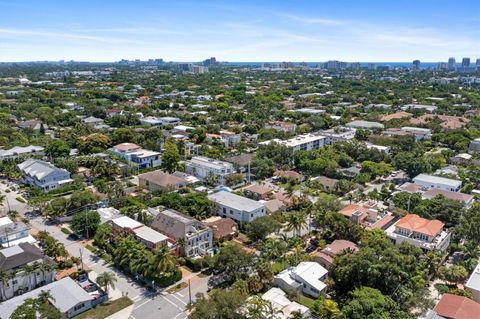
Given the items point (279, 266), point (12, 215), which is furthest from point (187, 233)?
point (12, 215)

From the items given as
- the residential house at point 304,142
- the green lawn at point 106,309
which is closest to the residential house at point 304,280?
the green lawn at point 106,309

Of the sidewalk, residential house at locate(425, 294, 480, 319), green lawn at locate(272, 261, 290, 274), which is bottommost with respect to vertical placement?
the sidewalk

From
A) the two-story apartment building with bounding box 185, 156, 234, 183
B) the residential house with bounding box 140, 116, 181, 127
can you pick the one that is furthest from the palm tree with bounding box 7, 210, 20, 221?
the residential house with bounding box 140, 116, 181, 127

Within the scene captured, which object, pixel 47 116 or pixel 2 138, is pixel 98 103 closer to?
pixel 47 116

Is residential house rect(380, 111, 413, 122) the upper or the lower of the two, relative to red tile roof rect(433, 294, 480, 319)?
upper

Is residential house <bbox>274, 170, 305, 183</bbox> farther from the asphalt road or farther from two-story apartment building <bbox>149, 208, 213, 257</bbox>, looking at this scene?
the asphalt road
